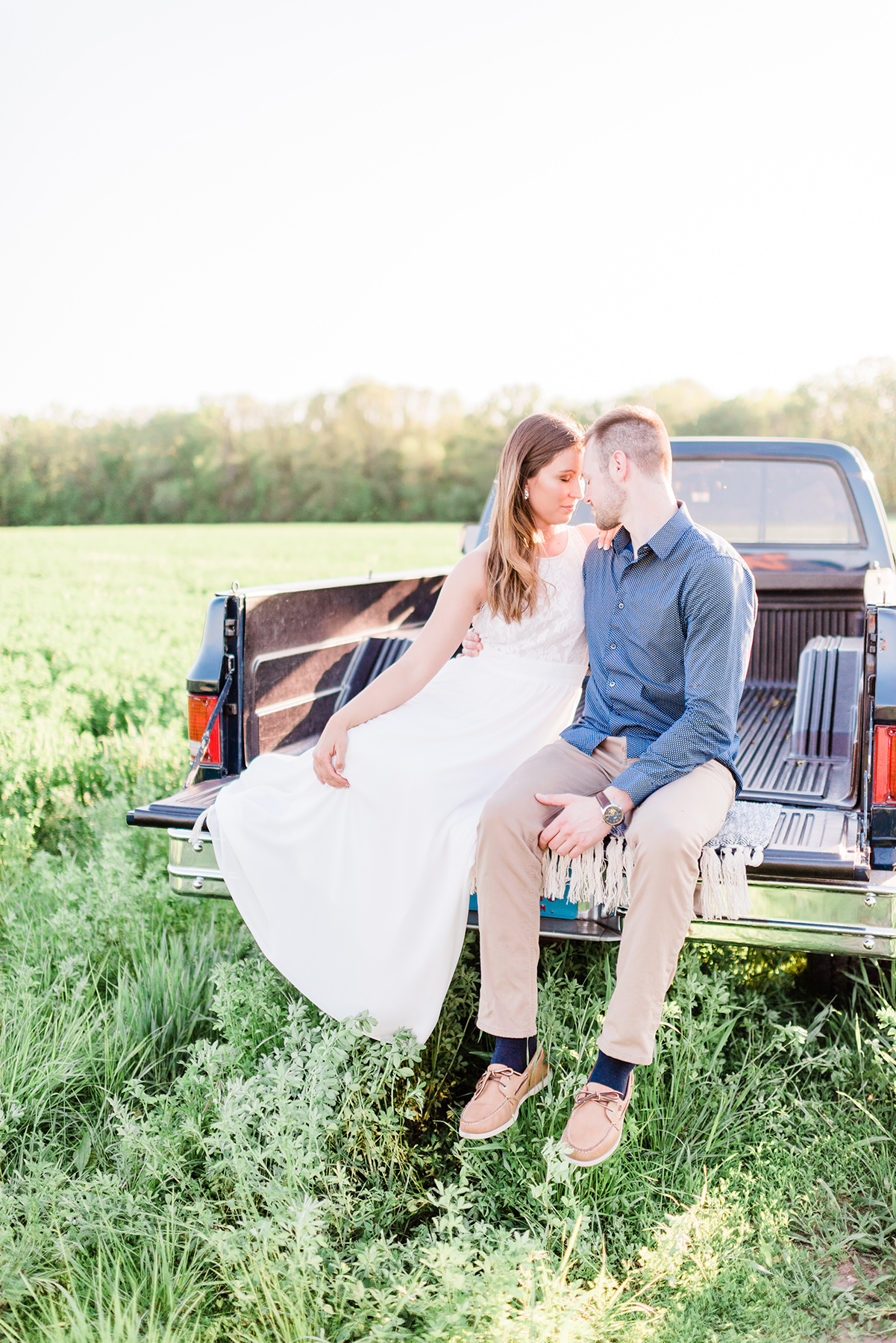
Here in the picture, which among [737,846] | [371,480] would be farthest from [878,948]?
[371,480]

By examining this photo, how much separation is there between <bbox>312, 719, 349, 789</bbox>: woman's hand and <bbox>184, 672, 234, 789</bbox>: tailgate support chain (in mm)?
544

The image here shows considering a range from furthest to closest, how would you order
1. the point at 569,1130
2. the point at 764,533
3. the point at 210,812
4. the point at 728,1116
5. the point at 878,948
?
1. the point at 764,533
2. the point at 210,812
3. the point at 728,1116
4. the point at 878,948
5. the point at 569,1130

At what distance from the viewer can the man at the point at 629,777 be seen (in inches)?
96.3

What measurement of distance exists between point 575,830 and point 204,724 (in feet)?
4.71

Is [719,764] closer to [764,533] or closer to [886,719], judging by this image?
[886,719]

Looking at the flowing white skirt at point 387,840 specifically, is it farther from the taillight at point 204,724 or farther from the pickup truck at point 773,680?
the taillight at point 204,724

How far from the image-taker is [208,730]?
3.40 meters

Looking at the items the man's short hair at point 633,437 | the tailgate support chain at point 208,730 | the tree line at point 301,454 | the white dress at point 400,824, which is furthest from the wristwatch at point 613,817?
the tree line at point 301,454

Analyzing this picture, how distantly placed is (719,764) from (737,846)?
0.26 metres

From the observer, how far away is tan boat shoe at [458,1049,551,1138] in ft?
8.16

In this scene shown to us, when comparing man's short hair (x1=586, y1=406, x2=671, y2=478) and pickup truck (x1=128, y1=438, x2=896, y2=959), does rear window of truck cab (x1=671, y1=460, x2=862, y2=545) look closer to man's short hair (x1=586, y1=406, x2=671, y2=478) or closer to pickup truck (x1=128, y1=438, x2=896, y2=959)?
pickup truck (x1=128, y1=438, x2=896, y2=959)

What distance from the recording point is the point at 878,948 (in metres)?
2.57

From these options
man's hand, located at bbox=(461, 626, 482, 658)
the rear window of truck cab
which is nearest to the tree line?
the rear window of truck cab

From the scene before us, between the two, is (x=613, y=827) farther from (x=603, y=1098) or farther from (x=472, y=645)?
(x=472, y=645)
